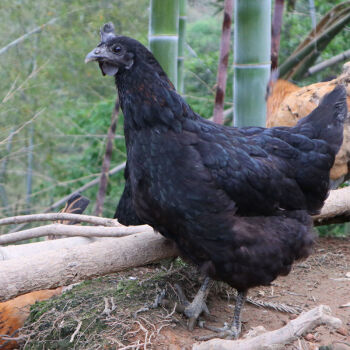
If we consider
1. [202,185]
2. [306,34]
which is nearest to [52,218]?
[202,185]

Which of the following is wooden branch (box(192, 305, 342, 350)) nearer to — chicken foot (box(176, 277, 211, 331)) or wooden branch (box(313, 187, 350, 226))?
chicken foot (box(176, 277, 211, 331))

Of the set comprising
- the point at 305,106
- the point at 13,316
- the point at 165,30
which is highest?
the point at 165,30

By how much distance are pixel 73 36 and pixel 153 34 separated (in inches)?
253

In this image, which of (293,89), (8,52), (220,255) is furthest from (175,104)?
(8,52)

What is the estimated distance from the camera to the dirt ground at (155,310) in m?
2.43

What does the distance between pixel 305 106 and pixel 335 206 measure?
91cm

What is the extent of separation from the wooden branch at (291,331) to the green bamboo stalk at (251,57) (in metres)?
2.24

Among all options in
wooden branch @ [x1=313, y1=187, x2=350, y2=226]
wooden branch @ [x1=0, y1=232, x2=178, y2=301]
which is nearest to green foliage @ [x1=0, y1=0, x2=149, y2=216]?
wooden branch @ [x1=313, y1=187, x2=350, y2=226]

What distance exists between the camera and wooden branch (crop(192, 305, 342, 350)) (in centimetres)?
173

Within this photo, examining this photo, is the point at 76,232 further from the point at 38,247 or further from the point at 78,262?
the point at 78,262

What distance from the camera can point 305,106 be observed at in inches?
155

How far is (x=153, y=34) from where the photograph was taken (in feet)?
11.6

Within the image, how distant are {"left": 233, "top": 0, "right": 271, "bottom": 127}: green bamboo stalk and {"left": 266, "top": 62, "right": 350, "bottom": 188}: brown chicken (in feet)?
1.01

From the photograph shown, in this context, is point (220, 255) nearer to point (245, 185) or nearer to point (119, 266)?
point (245, 185)
